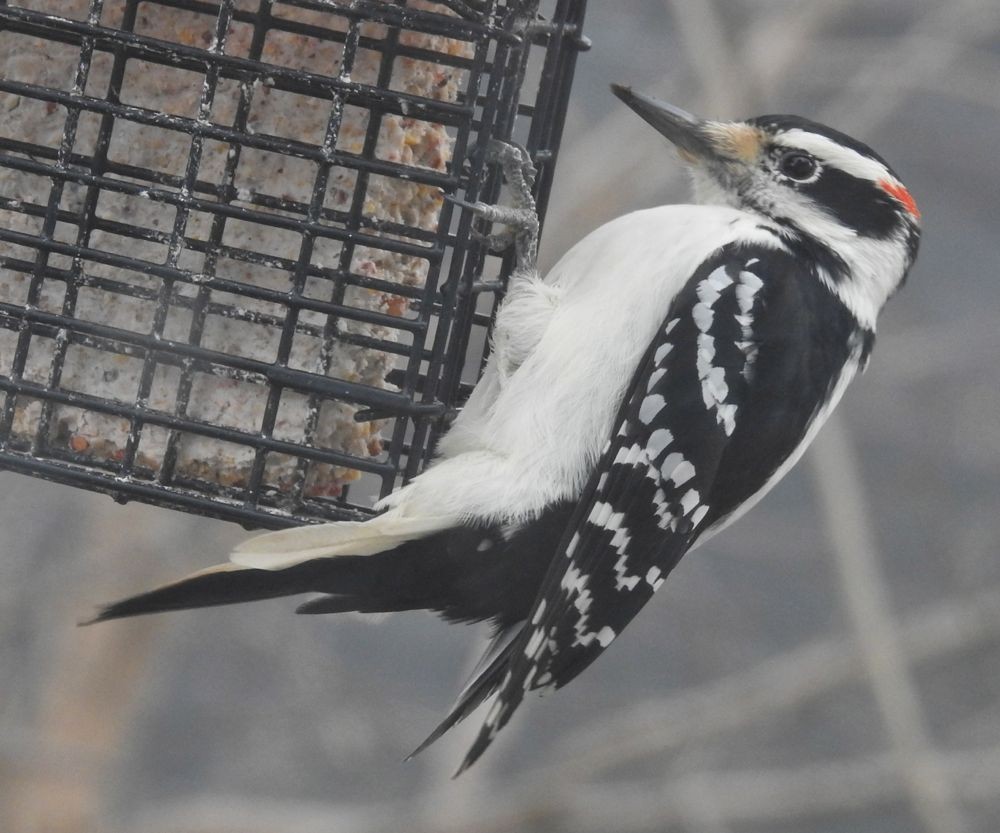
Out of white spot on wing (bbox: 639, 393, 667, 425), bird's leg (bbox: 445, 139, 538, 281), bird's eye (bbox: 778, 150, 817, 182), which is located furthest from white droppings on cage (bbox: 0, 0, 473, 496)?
bird's eye (bbox: 778, 150, 817, 182)

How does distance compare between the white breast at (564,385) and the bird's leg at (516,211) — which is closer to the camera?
the bird's leg at (516,211)

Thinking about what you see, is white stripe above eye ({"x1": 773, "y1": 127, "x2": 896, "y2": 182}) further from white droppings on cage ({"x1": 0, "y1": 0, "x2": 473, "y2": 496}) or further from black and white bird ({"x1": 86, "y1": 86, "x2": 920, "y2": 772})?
white droppings on cage ({"x1": 0, "y1": 0, "x2": 473, "y2": 496})

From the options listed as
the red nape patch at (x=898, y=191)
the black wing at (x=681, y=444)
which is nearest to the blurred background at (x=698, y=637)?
the red nape patch at (x=898, y=191)

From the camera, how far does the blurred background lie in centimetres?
524

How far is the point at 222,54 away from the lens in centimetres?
232

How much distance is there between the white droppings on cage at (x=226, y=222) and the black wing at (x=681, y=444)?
50 centimetres

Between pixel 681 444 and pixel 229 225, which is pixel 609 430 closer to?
pixel 681 444

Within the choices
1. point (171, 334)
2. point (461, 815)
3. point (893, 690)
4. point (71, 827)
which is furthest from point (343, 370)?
point (71, 827)

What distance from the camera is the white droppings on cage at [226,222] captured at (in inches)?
97.7

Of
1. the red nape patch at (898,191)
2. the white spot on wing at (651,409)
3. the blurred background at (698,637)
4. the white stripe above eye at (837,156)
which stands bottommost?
the blurred background at (698,637)

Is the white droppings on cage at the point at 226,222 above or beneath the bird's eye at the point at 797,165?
beneath

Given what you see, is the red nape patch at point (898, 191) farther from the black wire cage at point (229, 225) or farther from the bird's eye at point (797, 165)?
the black wire cage at point (229, 225)

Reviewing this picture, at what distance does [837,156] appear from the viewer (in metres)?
3.01

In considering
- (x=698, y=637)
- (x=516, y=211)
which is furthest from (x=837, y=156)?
(x=698, y=637)
